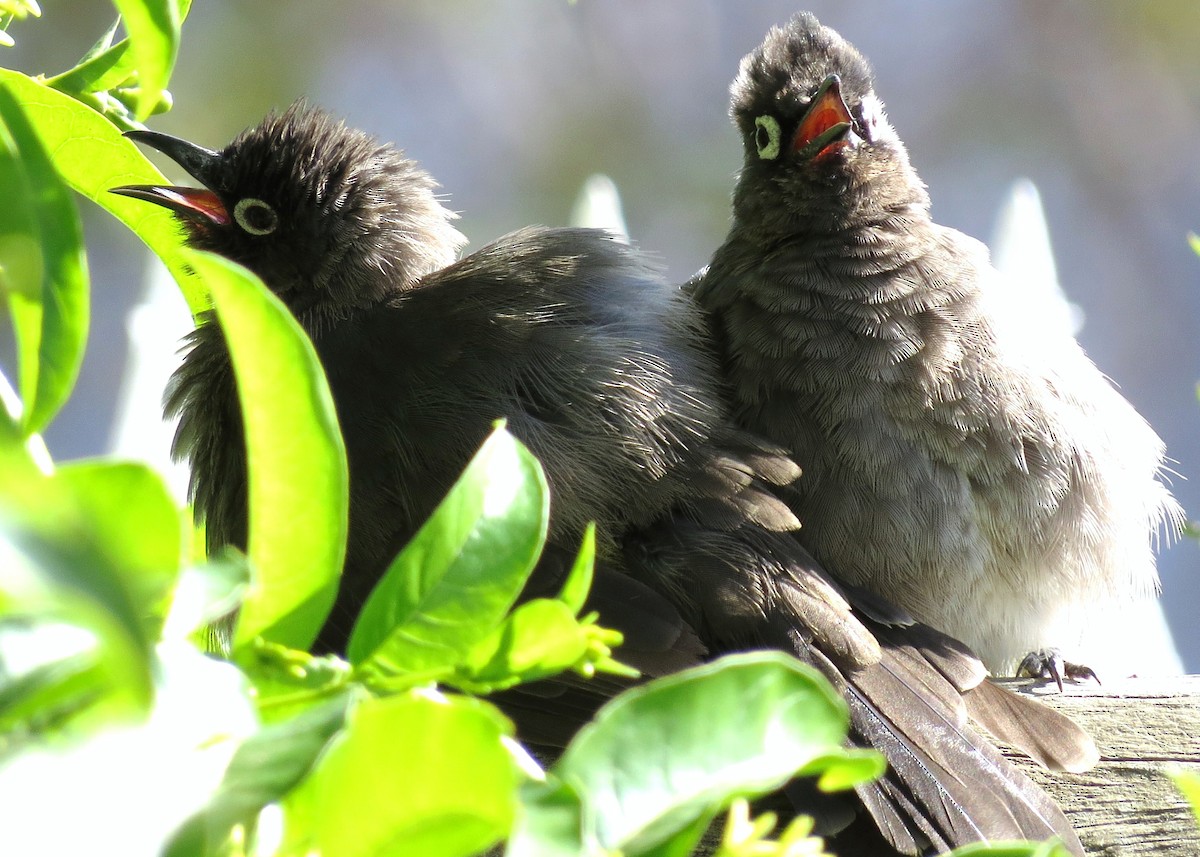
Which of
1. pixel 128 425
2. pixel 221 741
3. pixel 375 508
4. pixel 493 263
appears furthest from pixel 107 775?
pixel 128 425

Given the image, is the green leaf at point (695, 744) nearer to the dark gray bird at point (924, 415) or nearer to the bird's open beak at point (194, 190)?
the dark gray bird at point (924, 415)

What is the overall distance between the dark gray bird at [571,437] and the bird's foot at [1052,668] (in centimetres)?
25

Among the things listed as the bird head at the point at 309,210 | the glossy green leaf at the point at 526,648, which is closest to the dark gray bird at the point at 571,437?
the bird head at the point at 309,210

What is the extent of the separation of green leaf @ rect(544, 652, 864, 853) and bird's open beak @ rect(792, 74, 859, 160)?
151cm

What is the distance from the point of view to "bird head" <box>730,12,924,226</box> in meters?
1.88

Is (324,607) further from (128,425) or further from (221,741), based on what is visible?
(128,425)

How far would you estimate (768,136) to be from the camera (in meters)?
1.99

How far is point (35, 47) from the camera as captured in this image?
595 cm

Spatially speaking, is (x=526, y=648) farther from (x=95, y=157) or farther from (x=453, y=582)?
(x=95, y=157)

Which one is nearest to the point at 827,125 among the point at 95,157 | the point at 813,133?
the point at 813,133

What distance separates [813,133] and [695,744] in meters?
1.56

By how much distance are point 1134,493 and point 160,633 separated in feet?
5.55

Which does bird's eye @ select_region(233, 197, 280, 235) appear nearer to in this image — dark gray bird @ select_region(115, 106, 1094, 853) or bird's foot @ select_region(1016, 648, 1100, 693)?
dark gray bird @ select_region(115, 106, 1094, 853)

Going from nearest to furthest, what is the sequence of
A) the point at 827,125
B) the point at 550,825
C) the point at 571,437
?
1. the point at 550,825
2. the point at 571,437
3. the point at 827,125
